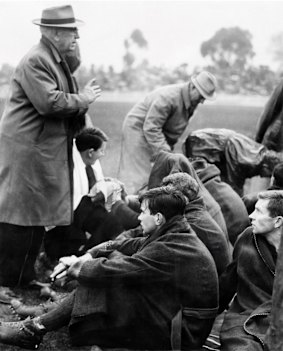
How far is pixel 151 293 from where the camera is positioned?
385 centimetres

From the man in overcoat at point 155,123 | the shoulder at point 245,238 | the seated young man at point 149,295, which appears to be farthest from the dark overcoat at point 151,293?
the man in overcoat at point 155,123

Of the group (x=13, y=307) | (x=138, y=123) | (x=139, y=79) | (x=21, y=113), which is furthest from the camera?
(x=139, y=79)

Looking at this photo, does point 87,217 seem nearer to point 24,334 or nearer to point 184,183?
point 184,183

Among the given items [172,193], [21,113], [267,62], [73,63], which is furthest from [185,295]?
[267,62]

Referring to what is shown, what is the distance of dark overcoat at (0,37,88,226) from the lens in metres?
4.70

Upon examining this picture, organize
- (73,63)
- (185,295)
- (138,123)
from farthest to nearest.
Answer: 1. (138,123)
2. (73,63)
3. (185,295)

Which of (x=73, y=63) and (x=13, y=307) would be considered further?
(x=73, y=63)

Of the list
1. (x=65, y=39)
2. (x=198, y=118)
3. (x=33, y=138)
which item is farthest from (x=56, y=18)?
(x=198, y=118)

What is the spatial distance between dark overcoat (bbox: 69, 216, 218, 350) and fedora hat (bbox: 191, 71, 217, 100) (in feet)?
8.71

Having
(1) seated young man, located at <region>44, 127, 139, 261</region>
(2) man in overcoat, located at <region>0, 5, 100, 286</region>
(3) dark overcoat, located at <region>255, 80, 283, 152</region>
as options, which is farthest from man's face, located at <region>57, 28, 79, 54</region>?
(3) dark overcoat, located at <region>255, 80, 283, 152</region>

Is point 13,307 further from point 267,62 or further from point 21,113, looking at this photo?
point 267,62

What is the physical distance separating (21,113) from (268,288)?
199cm

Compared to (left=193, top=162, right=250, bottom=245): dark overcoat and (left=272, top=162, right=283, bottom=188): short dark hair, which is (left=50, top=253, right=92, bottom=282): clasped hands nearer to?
(left=193, top=162, right=250, bottom=245): dark overcoat

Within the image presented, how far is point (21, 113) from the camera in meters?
4.76
